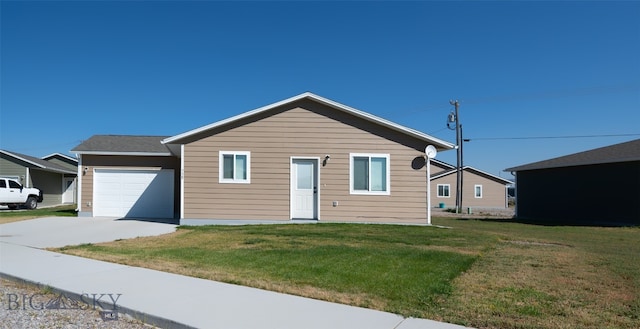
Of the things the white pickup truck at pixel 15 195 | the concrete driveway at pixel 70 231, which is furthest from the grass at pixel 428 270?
the white pickup truck at pixel 15 195

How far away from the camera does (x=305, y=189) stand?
14602 mm

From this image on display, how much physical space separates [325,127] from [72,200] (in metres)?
24.8

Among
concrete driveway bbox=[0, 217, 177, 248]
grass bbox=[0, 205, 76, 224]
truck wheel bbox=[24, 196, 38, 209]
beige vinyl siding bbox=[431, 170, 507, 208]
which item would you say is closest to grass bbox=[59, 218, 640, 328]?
concrete driveway bbox=[0, 217, 177, 248]

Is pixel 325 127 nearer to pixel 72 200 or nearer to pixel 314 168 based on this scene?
pixel 314 168

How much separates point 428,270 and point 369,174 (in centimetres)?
776

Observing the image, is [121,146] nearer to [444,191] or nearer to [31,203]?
[31,203]

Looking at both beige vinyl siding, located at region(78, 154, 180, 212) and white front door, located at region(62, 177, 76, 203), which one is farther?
white front door, located at region(62, 177, 76, 203)

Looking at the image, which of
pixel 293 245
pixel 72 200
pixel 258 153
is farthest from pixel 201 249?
pixel 72 200

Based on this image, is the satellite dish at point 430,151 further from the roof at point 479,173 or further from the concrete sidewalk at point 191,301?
the roof at point 479,173

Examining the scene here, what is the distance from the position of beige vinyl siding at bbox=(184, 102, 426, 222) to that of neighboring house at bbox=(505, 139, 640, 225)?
11069 mm

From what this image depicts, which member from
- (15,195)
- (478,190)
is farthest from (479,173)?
(15,195)

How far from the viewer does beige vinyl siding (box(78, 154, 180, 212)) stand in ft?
55.5

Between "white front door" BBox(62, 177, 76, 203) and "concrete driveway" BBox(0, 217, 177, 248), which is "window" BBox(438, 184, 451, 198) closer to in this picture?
"white front door" BBox(62, 177, 76, 203)

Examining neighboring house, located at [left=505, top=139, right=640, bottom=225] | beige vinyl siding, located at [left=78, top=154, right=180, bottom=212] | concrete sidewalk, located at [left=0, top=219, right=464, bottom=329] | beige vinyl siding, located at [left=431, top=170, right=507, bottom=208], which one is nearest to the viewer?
concrete sidewalk, located at [left=0, top=219, right=464, bottom=329]
